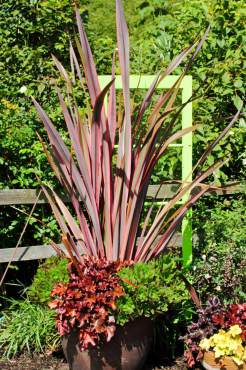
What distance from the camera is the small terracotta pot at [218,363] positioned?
3.35 metres

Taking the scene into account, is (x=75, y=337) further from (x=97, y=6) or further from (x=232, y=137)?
(x=97, y=6)

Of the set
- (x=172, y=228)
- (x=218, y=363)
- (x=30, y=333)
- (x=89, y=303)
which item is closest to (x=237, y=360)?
(x=218, y=363)

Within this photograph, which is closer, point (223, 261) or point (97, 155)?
point (97, 155)

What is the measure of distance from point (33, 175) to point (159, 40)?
1.68 meters

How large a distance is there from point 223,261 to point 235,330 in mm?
520

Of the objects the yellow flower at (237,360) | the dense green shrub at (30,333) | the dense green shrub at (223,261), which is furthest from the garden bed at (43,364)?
the dense green shrub at (223,261)

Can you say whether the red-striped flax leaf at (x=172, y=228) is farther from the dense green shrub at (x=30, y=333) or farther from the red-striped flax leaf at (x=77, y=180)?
A: the dense green shrub at (x=30, y=333)

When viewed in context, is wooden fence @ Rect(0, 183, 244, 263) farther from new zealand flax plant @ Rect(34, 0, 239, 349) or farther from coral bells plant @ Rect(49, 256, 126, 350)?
coral bells plant @ Rect(49, 256, 126, 350)

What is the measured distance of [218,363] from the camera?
339 centimetres

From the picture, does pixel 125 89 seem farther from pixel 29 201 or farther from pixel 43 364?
pixel 43 364

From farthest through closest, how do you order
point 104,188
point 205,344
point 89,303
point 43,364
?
point 43,364 < point 205,344 < point 104,188 < point 89,303

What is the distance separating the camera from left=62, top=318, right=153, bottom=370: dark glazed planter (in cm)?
317

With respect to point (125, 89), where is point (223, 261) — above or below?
below

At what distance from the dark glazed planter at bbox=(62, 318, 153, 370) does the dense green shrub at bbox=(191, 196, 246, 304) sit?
27.0 inches
